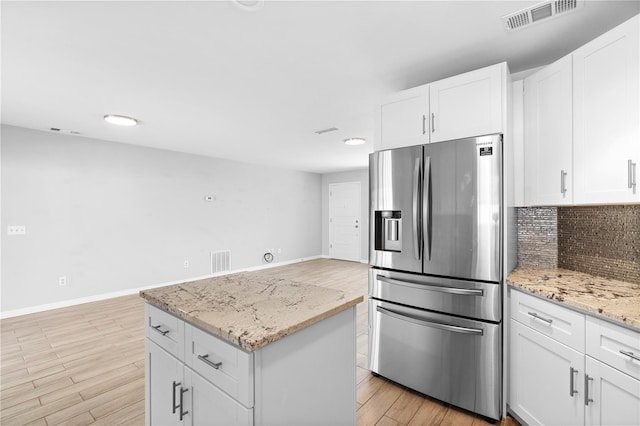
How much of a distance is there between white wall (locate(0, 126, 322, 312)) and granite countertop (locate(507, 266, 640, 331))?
5266 millimetres

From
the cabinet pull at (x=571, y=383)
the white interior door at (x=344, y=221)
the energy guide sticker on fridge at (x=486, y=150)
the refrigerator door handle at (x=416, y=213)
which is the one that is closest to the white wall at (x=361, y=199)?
the white interior door at (x=344, y=221)

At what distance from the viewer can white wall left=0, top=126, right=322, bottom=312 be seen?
12.9ft

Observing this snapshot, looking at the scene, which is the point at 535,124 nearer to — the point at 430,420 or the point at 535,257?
the point at 535,257

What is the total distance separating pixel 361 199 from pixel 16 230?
6.41 metres

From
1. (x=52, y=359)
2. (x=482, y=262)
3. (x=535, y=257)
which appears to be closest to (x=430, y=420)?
(x=482, y=262)

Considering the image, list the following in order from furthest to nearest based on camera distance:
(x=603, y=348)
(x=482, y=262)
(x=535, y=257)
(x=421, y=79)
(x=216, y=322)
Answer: (x=421, y=79) → (x=535, y=257) → (x=482, y=262) → (x=603, y=348) → (x=216, y=322)

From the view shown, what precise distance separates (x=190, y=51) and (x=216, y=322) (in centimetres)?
190

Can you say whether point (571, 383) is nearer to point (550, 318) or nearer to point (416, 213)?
point (550, 318)

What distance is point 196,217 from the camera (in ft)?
18.8

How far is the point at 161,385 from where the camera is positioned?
1468 millimetres

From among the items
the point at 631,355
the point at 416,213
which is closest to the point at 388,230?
the point at 416,213

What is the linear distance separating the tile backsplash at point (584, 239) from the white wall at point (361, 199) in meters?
5.25

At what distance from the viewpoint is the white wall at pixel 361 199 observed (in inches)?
300

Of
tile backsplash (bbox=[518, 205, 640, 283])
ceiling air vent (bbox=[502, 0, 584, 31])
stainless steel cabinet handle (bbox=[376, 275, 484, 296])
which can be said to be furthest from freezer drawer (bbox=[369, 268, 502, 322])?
ceiling air vent (bbox=[502, 0, 584, 31])
